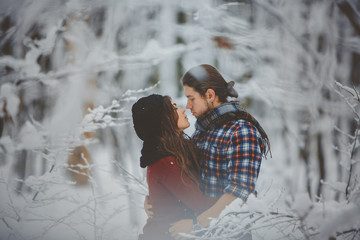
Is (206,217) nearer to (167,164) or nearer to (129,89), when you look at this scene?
(167,164)

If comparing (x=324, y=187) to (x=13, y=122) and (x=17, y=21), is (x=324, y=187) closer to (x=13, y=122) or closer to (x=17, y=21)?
(x=13, y=122)

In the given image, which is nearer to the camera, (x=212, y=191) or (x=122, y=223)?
(x=212, y=191)

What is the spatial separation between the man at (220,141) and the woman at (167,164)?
24 millimetres

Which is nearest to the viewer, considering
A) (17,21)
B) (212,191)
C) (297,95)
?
(212,191)

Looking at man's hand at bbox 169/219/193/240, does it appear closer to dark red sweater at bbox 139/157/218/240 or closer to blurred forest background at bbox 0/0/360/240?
dark red sweater at bbox 139/157/218/240

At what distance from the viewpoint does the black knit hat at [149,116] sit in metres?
0.79

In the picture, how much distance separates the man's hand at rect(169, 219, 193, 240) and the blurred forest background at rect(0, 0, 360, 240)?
0.19m

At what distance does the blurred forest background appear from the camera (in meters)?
0.95

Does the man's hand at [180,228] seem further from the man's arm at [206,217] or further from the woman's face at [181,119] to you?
the woman's face at [181,119]

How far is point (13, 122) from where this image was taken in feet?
3.40

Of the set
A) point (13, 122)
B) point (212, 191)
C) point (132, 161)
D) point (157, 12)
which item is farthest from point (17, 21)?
point (212, 191)

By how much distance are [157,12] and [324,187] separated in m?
0.77

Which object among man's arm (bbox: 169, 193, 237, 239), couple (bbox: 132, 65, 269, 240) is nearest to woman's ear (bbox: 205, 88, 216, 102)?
couple (bbox: 132, 65, 269, 240)

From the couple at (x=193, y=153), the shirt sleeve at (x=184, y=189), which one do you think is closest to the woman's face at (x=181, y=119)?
the couple at (x=193, y=153)
